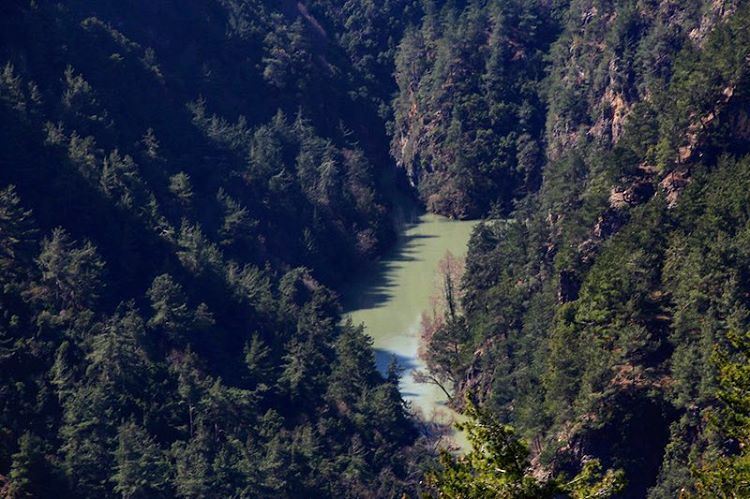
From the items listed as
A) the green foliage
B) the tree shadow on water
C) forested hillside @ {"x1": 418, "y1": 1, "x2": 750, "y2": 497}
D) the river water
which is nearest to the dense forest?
forested hillside @ {"x1": 418, "y1": 1, "x2": 750, "y2": 497}

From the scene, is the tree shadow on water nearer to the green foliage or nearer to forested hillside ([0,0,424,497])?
forested hillside ([0,0,424,497])

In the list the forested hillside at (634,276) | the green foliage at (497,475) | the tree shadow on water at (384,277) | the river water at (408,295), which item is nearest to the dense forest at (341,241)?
the forested hillside at (634,276)

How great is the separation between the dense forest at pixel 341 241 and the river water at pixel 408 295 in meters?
1.69

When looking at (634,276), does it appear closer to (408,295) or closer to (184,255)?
(184,255)

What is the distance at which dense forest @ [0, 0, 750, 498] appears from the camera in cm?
6419

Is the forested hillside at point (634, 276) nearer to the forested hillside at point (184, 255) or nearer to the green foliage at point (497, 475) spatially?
the forested hillside at point (184, 255)

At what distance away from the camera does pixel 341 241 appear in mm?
101750

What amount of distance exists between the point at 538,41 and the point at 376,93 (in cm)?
1636

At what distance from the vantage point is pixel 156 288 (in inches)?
3034

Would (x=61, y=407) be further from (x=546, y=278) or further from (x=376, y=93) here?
(x=376, y=93)

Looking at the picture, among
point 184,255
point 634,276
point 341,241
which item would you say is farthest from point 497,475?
point 341,241

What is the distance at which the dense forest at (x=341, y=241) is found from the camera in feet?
211

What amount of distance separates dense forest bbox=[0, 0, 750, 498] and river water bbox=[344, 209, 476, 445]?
5.54ft

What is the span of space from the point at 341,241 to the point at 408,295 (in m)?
8.17
